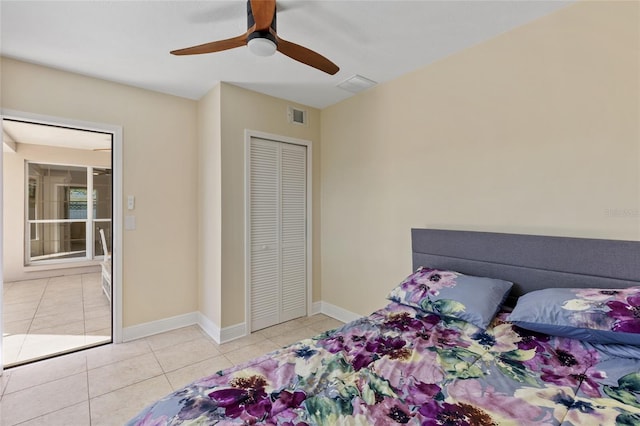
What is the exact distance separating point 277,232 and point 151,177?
1.47m

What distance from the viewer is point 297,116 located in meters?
3.57

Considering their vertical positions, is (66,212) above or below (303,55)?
below

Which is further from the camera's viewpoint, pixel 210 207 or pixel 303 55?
pixel 210 207

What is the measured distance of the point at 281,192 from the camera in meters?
3.45

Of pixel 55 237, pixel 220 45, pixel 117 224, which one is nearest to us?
pixel 220 45

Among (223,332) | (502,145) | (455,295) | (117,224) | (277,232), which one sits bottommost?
(223,332)

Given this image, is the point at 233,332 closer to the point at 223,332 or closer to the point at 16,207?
the point at 223,332

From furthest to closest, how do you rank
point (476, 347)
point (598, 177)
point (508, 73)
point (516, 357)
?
point (508, 73) → point (598, 177) → point (476, 347) → point (516, 357)

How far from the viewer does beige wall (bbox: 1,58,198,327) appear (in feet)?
8.96

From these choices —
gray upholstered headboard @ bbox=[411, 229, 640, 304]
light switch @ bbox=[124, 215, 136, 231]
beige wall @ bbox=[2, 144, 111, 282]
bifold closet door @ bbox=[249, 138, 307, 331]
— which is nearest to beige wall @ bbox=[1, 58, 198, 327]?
light switch @ bbox=[124, 215, 136, 231]

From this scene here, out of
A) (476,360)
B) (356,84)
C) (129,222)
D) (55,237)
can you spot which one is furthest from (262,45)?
(55,237)

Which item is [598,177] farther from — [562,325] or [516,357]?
[516,357]

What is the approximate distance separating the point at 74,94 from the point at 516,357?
154 inches

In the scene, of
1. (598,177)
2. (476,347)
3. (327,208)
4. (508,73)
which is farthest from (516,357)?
(327,208)
